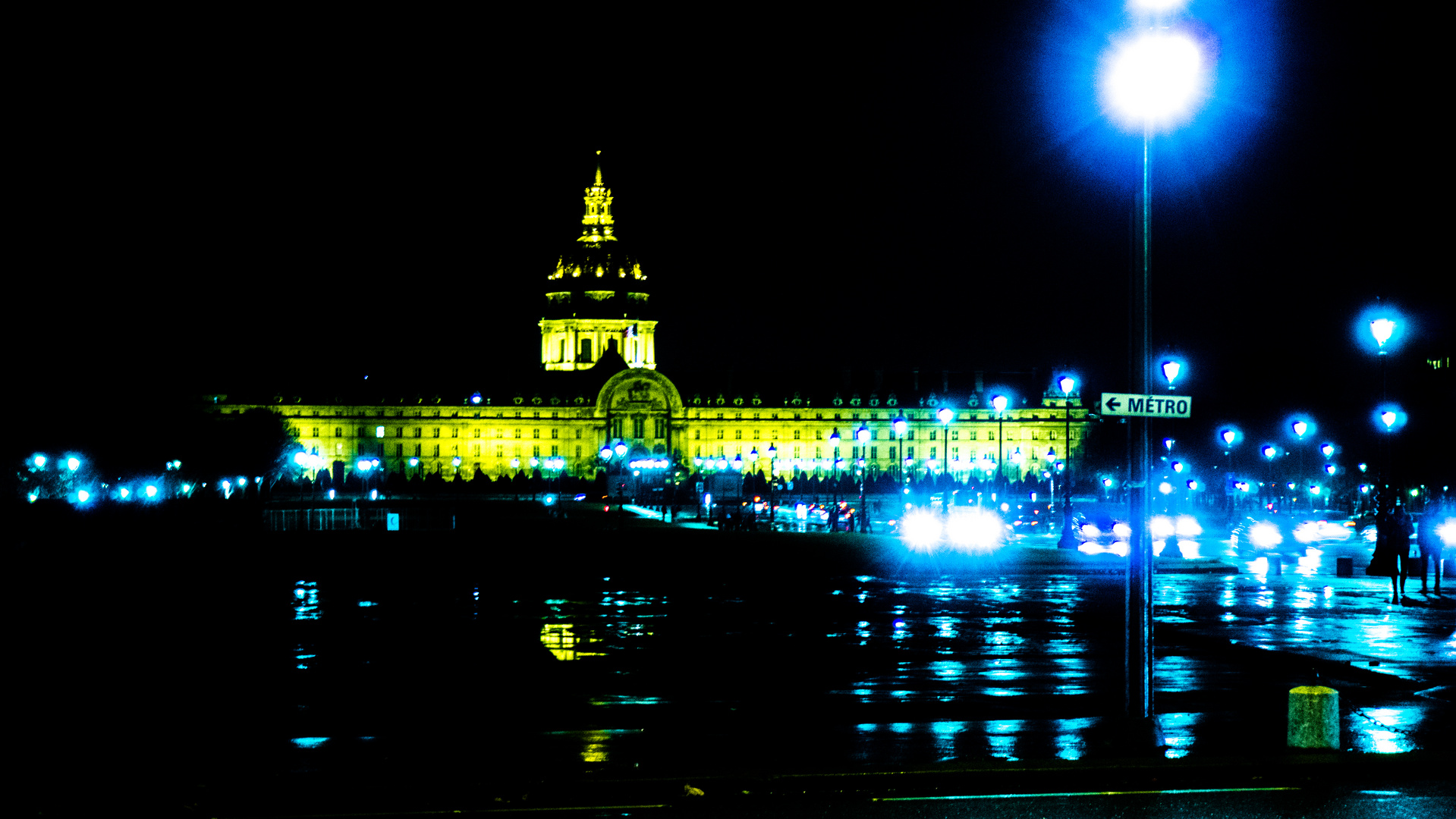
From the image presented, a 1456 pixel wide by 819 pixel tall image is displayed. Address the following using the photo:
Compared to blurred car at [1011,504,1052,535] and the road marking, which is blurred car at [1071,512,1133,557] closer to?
blurred car at [1011,504,1052,535]

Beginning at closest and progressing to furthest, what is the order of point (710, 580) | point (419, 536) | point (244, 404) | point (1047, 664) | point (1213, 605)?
point (1047, 664) < point (1213, 605) < point (710, 580) < point (419, 536) < point (244, 404)

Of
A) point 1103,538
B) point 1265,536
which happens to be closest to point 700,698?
point 1103,538

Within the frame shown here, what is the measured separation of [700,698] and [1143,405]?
5.63 meters

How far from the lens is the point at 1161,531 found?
54125 mm

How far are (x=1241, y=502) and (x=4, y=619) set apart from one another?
3958 inches

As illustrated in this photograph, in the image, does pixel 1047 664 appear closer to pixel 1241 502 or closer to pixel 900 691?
pixel 900 691

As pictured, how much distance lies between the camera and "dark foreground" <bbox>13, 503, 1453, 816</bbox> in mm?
11492

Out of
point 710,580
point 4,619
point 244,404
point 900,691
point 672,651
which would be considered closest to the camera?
point 900,691

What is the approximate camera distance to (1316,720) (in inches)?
491

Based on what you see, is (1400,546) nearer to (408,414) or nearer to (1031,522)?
(1031,522)

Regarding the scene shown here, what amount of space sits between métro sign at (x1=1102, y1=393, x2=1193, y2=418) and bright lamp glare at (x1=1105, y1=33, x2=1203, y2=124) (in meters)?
2.25

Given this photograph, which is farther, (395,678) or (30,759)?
(395,678)

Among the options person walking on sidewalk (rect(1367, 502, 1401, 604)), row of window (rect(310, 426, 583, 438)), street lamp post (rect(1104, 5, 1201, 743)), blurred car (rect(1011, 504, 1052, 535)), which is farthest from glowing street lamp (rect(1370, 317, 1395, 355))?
row of window (rect(310, 426, 583, 438))

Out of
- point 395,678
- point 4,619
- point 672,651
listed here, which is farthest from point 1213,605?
point 4,619
